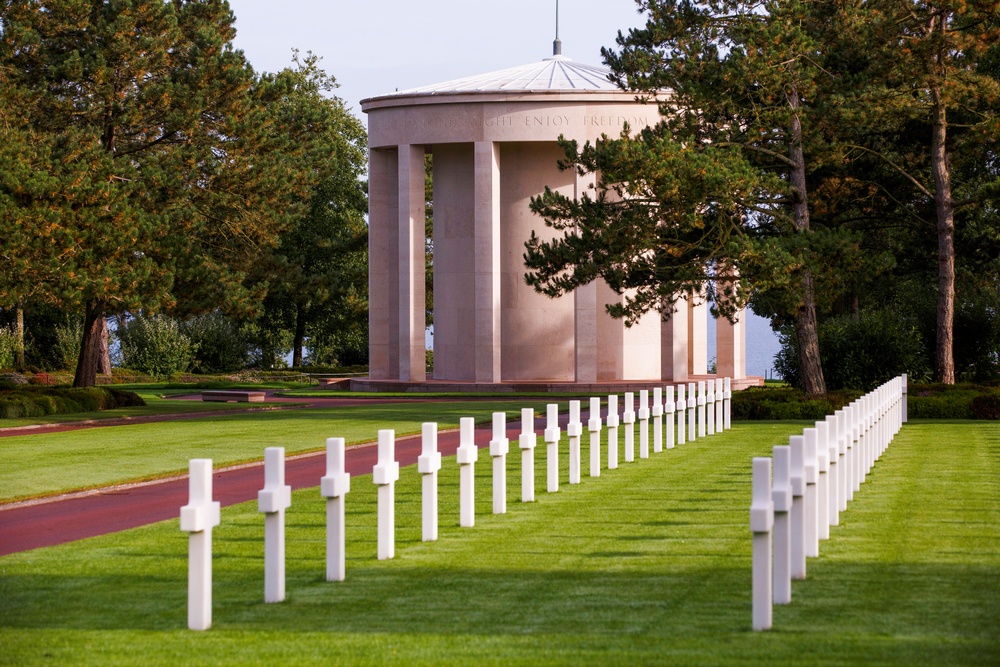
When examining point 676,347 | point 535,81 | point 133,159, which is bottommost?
point 676,347

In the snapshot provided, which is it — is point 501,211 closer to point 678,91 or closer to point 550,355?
point 550,355

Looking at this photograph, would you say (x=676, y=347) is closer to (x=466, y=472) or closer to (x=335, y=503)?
(x=466, y=472)

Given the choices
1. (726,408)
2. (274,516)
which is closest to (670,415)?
(726,408)

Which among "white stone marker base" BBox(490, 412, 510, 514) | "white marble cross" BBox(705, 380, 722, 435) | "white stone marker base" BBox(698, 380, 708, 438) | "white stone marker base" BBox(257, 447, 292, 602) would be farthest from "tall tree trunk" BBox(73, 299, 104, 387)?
"white stone marker base" BBox(257, 447, 292, 602)

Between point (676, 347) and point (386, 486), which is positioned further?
point (676, 347)

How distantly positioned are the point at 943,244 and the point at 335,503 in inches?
1155

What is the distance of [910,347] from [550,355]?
1857cm

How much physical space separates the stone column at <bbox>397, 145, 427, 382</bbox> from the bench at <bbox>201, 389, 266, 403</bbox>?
35.8 ft

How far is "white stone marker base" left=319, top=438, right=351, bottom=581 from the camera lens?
10.6 metres

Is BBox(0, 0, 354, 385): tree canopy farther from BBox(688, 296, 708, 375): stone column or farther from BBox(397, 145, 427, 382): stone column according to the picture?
BBox(688, 296, 708, 375): stone column

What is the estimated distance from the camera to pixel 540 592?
10.4 metres

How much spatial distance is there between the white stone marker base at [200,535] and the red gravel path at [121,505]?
15.1 ft

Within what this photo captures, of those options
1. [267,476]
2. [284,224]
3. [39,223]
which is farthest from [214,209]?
[267,476]

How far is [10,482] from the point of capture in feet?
63.5
